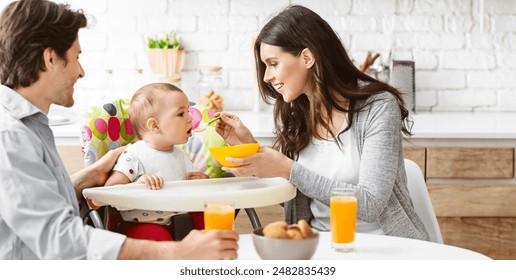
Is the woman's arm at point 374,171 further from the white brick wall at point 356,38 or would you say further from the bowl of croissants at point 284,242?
the white brick wall at point 356,38

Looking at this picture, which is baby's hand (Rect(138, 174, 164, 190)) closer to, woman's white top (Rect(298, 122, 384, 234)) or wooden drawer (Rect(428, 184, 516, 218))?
woman's white top (Rect(298, 122, 384, 234))

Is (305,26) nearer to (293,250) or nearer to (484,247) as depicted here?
(293,250)

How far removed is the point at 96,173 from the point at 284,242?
98 centimetres

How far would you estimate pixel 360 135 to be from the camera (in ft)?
7.70

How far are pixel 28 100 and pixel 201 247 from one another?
0.52 meters

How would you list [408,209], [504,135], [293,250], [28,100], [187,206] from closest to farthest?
1. [293,250]
2. [28,100]
3. [187,206]
4. [408,209]
5. [504,135]

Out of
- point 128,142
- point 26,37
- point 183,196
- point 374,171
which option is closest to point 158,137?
point 128,142

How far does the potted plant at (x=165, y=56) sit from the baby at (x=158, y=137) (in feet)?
4.21

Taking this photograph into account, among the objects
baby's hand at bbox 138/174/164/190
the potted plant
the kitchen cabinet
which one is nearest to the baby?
baby's hand at bbox 138/174/164/190


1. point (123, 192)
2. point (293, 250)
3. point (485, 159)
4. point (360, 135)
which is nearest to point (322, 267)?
point (293, 250)

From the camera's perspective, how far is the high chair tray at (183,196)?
6.48ft

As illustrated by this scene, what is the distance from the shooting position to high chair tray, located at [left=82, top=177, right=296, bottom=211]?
198 centimetres


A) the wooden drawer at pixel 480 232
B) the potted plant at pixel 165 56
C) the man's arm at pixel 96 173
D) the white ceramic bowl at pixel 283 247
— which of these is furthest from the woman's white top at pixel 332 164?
the potted plant at pixel 165 56

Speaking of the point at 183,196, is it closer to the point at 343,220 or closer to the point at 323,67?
the point at 343,220
